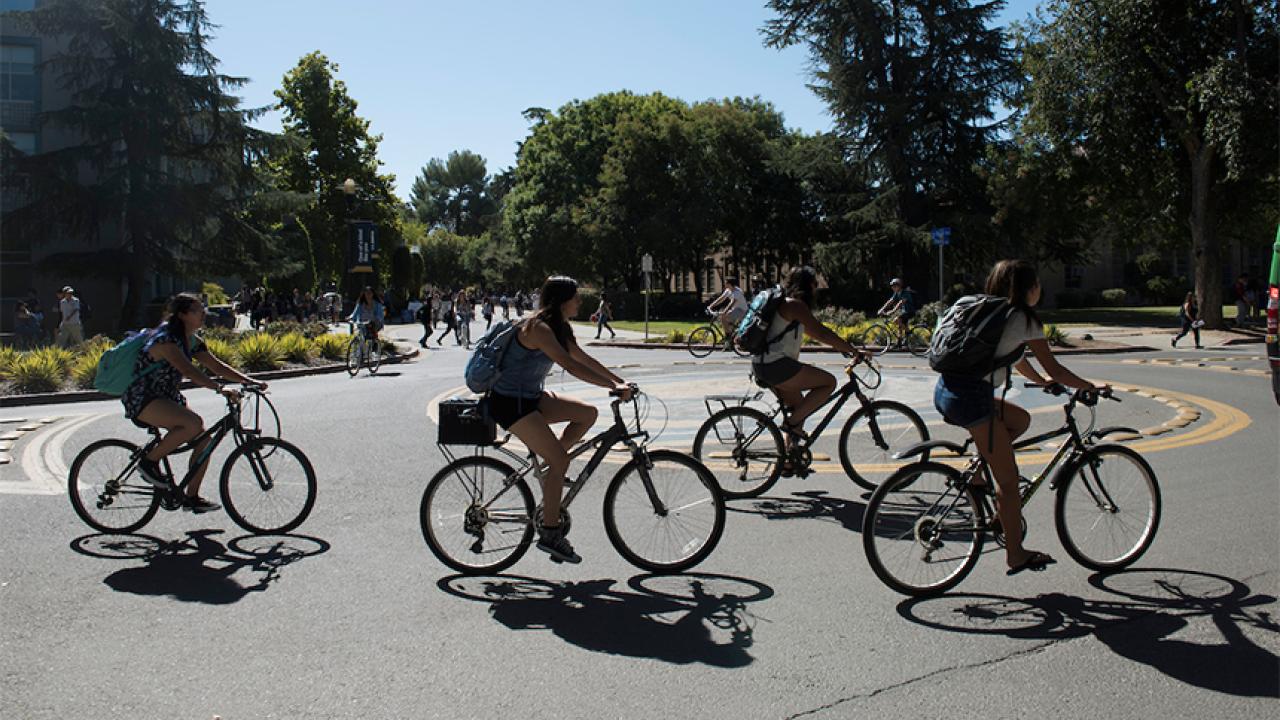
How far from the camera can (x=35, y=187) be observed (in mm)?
34656

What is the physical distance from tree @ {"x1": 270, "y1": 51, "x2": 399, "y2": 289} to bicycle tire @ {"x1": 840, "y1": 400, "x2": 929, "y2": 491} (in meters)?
50.6

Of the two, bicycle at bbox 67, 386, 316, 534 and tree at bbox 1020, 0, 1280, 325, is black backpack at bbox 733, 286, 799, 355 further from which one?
tree at bbox 1020, 0, 1280, 325

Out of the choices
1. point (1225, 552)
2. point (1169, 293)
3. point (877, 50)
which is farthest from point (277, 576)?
point (1169, 293)

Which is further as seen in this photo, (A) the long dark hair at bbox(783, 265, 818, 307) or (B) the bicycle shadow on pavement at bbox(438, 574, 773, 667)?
(A) the long dark hair at bbox(783, 265, 818, 307)

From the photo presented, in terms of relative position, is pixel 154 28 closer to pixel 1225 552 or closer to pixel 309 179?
pixel 309 179

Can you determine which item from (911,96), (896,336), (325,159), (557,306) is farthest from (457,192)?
(557,306)

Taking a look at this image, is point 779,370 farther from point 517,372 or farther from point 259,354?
point 259,354

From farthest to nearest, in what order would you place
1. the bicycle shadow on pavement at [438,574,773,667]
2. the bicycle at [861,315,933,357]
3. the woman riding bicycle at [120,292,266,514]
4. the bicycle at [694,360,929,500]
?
1. the bicycle at [861,315,933,357]
2. the bicycle at [694,360,929,500]
3. the woman riding bicycle at [120,292,266,514]
4. the bicycle shadow on pavement at [438,574,773,667]

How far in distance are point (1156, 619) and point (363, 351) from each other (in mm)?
18157

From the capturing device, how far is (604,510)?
5.70m

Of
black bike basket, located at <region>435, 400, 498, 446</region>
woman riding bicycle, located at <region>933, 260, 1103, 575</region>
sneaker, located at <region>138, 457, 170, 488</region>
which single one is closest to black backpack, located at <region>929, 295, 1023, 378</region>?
woman riding bicycle, located at <region>933, 260, 1103, 575</region>

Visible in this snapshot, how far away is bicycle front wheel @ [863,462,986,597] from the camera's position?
5.12 m

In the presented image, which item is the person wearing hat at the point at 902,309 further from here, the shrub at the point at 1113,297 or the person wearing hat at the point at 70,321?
the shrub at the point at 1113,297

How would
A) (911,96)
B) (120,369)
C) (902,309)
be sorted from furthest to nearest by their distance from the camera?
(911,96)
(902,309)
(120,369)
